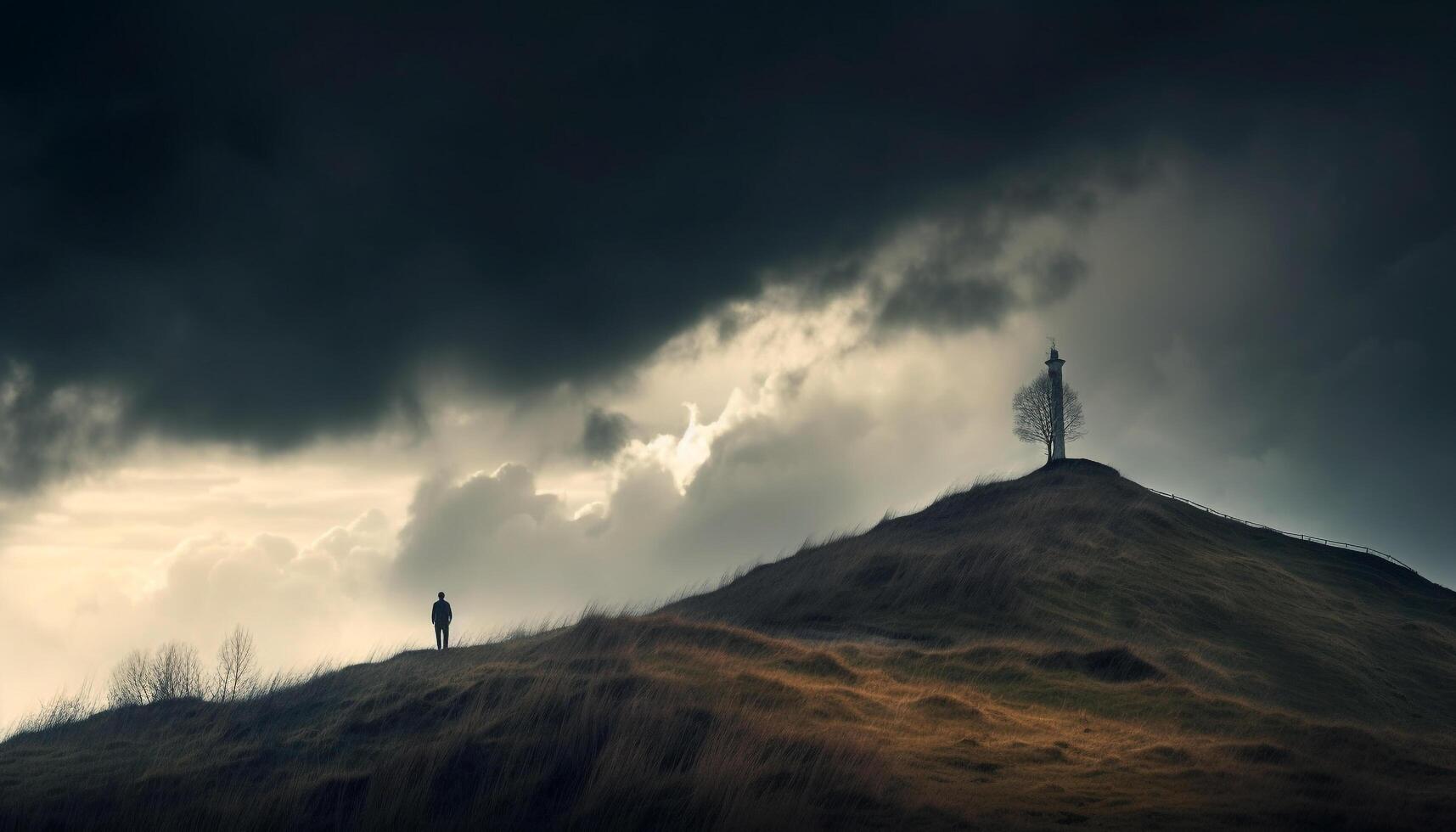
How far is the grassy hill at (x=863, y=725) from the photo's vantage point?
14.6 meters

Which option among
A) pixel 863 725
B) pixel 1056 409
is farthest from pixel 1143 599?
pixel 1056 409

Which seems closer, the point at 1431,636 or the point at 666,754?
the point at 666,754

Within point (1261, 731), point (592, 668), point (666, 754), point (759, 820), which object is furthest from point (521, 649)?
point (1261, 731)

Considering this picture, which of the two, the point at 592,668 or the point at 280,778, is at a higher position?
the point at 592,668

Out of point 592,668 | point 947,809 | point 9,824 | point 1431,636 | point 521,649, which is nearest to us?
point 947,809

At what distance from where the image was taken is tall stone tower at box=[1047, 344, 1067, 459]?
219 ft

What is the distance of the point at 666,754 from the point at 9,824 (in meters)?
11.5

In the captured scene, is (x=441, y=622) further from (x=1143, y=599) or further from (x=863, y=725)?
(x=1143, y=599)

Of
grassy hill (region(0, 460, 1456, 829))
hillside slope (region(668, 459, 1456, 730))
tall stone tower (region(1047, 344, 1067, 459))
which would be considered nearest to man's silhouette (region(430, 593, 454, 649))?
grassy hill (region(0, 460, 1456, 829))

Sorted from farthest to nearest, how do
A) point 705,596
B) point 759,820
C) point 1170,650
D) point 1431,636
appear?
1. point 705,596
2. point 1431,636
3. point 1170,650
4. point 759,820

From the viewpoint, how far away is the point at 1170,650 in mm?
31609

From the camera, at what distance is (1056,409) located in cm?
6744

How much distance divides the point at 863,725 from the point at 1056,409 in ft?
174

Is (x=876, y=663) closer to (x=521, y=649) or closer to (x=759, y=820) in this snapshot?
(x=521, y=649)
